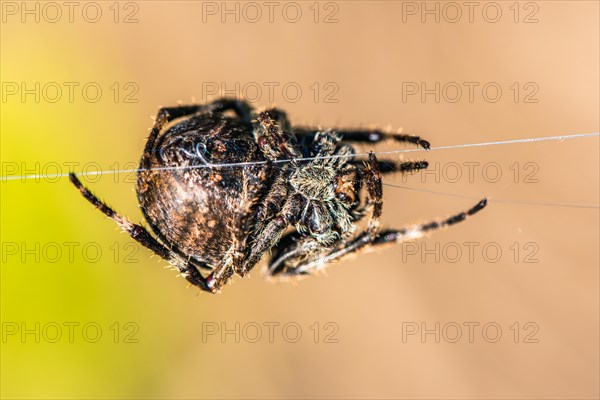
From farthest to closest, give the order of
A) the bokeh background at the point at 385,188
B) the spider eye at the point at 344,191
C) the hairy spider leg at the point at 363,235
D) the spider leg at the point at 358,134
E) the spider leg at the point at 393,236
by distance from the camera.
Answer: the bokeh background at the point at 385,188
the spider leg at the point at 358,134
the spider leg at the point at 393,236
the spider eye at the point at 344,191
the hairy spider leg at the point at 363,235

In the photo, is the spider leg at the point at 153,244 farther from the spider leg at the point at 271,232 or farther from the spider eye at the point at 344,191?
the spider eye at the point at 344,191

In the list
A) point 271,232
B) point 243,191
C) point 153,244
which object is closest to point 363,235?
point 271,232

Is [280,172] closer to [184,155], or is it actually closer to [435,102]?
[184,155]

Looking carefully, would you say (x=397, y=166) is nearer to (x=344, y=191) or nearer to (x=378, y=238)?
(x=344, y=191)

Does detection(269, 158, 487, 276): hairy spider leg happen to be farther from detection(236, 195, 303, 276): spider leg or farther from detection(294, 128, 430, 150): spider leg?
detection(294, 128, 430, 150): spider leg

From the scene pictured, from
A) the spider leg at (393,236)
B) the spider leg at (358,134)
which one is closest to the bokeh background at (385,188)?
the spider leg at (358,134)

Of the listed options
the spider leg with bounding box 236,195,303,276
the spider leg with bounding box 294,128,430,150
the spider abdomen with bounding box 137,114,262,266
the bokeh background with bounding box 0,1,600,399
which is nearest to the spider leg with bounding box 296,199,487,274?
the spider leg with bounding box 236,195,303,276
